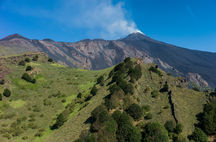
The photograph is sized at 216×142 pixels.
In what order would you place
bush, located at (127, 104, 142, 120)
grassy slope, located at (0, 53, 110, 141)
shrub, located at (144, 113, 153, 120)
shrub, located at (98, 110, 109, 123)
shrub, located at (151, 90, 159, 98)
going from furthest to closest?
grassy slope, located at (0, 53, 110, 141)
shrub, located at (151, 90, 159, 98)
shrub, located at (144, 113, 153, 120)
bush, located at (127, 104, 142, 120)
shrub, located at (98, 110, 109, 123)

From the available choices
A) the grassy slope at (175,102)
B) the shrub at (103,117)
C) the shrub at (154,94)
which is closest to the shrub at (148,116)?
the grassy slope at (175,102)

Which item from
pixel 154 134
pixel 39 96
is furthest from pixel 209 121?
pixel 39 96

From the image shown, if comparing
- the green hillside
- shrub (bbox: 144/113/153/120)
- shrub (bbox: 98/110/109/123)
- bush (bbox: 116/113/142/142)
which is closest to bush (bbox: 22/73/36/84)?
the green hillside

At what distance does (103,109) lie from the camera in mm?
32281

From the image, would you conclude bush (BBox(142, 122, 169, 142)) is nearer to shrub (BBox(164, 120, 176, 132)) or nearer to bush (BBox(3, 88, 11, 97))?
shrub (BBox(164, 120, 176, 132))

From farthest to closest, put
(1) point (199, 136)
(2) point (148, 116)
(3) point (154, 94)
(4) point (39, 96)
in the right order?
(4) point (39, 96), (3) point (154, 94), (2) point (148, 116), (1) point (199, 136)

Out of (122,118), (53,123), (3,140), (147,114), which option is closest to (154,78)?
(147,114)

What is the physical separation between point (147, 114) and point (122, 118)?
7721 mm

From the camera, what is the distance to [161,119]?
106 feet

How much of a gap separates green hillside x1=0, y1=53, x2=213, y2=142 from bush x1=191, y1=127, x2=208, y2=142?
5.82 feet

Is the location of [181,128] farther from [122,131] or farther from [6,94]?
[6,94]

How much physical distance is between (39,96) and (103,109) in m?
39.3

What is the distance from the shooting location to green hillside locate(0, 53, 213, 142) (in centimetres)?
2956

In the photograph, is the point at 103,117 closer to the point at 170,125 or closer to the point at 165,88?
the point at 170,125
